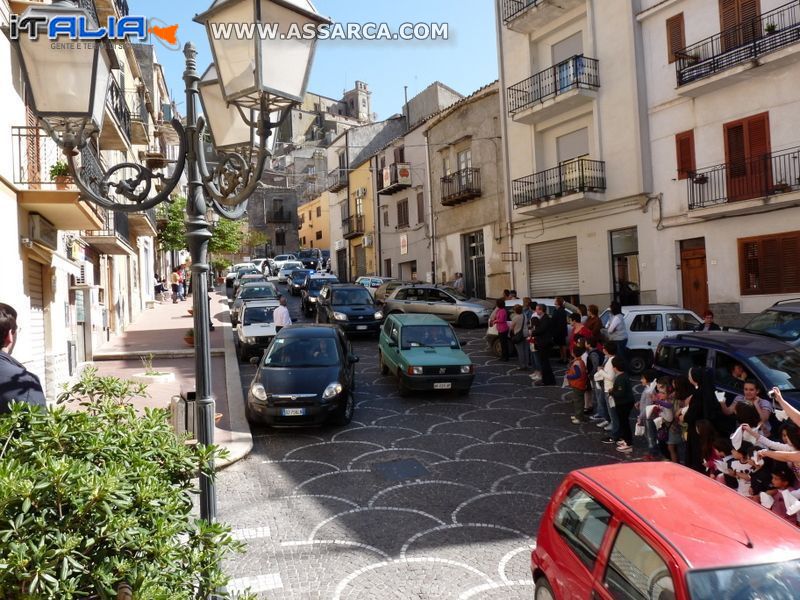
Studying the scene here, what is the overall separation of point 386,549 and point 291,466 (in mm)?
3133

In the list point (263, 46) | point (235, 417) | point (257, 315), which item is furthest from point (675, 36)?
point (263, 46)

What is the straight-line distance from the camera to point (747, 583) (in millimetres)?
3293

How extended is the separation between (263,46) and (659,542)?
3.91 meters

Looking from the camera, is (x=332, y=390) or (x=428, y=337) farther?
(x=428, y=337)

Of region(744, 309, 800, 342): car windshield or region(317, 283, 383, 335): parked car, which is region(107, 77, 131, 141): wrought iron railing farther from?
region(744, 309, 800, 342): car windshield

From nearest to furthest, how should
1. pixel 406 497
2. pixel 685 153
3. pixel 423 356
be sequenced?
pixel 406 497, pixel 423 356, pixel 685 153

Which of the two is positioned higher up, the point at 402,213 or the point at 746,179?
the point at 402,213

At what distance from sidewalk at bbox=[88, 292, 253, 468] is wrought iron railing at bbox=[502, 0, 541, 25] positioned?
16.4 meters

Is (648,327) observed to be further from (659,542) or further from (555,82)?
(659,542)

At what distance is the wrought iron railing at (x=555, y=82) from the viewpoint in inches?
847

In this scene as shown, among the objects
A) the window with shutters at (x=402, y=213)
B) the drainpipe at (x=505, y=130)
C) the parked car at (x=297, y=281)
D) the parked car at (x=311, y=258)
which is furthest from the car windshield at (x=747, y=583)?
the parked car at (x=311, y=258)

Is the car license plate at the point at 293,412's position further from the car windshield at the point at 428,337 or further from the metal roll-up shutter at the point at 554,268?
the metal roll-up shutter at the point at 554,268

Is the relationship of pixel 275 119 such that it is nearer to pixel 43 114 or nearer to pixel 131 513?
pixel 43 114

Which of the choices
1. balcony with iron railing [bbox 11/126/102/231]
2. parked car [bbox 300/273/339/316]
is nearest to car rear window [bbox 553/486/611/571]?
balcony with iron railing [bbox 11/126/102/231]
